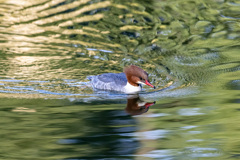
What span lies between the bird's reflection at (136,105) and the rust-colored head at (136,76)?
0.38m

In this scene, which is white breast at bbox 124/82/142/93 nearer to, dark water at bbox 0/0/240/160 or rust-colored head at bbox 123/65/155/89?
rust-colored head at bbox 123/65/155/89

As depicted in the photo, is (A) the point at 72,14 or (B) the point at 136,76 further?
(A) the point at 72,14

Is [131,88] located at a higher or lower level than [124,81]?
lower

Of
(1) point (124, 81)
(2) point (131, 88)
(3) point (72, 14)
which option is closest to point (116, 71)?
(1) point (124, 81)

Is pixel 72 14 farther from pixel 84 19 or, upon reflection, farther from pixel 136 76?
pixel 136 76

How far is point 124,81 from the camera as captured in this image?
10016 millimetres

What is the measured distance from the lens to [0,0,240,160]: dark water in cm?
648

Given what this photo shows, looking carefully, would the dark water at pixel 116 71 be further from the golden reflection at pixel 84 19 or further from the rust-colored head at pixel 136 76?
the rust-colored head at pixel 136 76

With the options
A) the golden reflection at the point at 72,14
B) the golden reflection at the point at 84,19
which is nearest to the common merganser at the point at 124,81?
the golden reflection at the point at 84,19

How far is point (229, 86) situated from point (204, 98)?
0.92m

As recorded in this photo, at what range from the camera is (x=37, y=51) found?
1200 cm

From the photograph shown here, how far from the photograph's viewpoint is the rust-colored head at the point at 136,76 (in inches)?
377

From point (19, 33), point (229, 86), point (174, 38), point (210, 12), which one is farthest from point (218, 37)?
point (19, 33)

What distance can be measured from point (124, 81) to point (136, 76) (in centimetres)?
42
